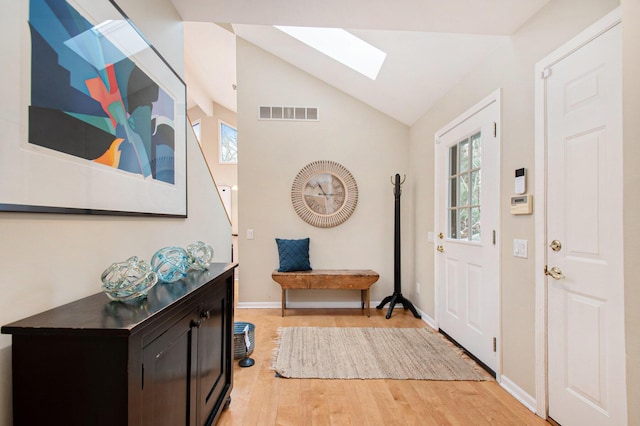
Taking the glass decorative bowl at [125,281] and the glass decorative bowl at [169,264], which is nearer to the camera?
the glass decorative bowl at [125,281]

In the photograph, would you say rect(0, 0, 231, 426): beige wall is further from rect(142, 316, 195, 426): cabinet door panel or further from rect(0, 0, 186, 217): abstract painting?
rect(142, 316, 195, 426): cabinet door panel

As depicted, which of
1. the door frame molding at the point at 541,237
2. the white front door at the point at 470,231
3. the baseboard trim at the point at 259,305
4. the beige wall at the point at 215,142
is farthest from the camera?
the beige wall at the point at 215,142

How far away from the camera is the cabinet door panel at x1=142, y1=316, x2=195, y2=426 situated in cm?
97

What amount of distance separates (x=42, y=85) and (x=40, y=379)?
0.86m

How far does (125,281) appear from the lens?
1058mm

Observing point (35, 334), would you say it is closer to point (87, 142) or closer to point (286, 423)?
point (87, 142)

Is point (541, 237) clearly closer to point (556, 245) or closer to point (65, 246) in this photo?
point (556, 245)

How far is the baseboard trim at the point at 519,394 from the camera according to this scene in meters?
1.90

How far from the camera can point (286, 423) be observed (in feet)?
5.93

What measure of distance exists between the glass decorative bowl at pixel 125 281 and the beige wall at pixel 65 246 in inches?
5.8

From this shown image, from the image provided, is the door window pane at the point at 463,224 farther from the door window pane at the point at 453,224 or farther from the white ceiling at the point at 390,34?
the white ceiling at the point at 390,34

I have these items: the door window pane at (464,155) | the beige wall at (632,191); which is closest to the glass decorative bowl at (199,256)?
the beige wall at (632,191)

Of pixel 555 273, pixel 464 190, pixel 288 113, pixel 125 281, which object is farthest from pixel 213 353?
pixel 288 113

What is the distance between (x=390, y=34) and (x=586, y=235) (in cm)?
225
